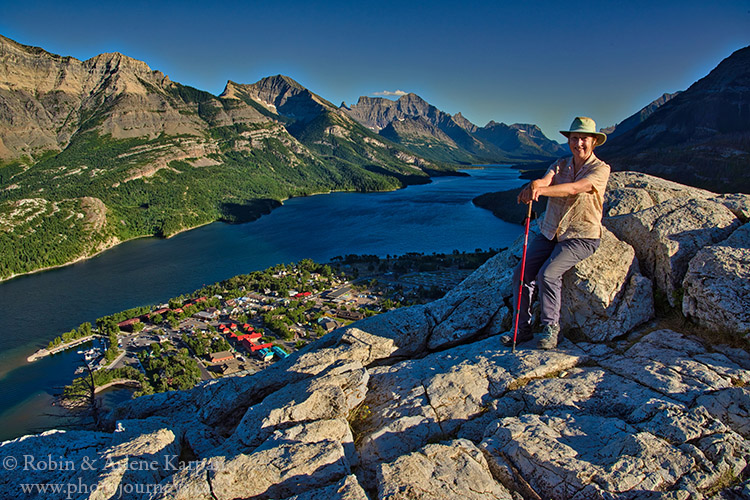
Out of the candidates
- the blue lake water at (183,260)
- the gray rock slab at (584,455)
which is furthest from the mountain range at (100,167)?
the gray rock slab at (584,455)

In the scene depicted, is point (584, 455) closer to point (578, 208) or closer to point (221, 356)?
point (578, 208)

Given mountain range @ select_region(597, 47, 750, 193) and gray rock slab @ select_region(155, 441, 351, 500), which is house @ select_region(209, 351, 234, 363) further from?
mountain range @ select_region(597, 47, 750, 193)

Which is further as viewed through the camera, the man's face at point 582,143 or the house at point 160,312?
the house at point 160,312

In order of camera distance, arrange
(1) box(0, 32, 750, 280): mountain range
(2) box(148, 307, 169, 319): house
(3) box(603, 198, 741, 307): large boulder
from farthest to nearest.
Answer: (1) box(0, 32, 750, 280): mountain range
(2) box(148, 307, 169, 319): house
(3) box(603, 198, 741, 307): large boulder

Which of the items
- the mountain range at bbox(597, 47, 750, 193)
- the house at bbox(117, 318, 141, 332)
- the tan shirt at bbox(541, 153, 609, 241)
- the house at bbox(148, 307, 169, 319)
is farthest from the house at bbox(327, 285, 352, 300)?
the mountain range at bbox(597, 47, 750, 193)

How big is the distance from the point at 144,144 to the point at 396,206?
11350 cm

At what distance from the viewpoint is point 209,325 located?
47.5m

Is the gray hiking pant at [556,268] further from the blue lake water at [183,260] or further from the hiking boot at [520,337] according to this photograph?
the blue lake water at [183,260]

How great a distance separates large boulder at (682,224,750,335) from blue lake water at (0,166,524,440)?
34.3 m

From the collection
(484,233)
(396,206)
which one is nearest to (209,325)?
(484,233)

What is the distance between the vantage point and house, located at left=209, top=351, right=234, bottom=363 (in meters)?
38.9

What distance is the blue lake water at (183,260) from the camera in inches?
1535

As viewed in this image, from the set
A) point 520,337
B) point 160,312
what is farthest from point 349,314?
point 520,337

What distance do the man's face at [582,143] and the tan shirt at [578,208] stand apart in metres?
0.17
